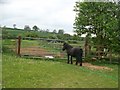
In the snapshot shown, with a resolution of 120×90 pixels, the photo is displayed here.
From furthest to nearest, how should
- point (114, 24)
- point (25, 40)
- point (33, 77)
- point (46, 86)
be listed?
point (25, 40)
point (114, 24)
point (33, 77)
point (46, 86)

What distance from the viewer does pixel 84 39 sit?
19.8 metres

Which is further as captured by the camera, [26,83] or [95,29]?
[95,29]

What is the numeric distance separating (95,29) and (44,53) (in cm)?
407

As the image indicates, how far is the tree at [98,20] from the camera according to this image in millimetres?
18903

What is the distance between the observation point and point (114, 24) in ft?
59.5

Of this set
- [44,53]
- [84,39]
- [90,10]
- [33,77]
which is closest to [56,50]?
[44,53]

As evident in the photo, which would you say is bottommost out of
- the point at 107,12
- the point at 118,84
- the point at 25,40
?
the point at 118,84

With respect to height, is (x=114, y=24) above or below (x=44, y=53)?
above

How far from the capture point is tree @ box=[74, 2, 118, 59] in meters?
18.9

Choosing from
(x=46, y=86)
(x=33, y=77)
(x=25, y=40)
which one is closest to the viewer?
(x=46, y=86)

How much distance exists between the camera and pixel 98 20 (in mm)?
19125

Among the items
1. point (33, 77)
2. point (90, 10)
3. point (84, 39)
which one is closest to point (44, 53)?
point (84, 39)

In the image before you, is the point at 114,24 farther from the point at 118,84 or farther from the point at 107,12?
the point at 118,84

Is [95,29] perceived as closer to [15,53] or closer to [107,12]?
[107,12]
